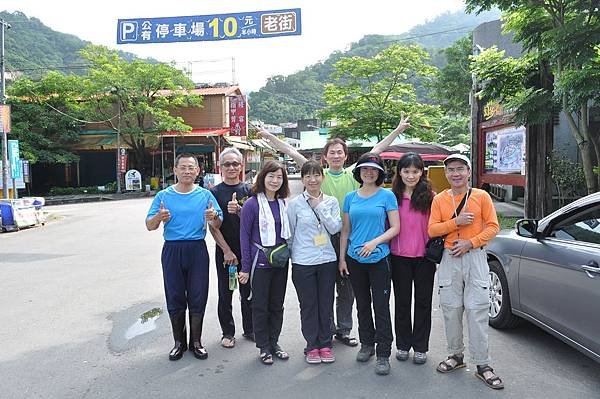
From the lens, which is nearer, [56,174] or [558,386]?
[558,386]

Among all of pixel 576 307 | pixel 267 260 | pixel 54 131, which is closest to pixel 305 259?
pixel 267 260

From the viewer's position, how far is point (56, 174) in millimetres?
29453

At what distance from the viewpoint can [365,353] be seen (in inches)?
148

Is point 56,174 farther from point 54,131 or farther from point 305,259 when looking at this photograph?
point 305,259

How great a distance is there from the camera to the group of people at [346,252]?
3.45m

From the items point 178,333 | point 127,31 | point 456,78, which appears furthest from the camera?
point 456,78

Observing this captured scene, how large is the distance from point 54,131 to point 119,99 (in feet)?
13.6

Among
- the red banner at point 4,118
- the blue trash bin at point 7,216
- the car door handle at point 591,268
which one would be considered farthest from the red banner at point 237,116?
the car door handle at point 591,268

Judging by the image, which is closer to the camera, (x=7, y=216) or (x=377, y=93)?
(x=7, y=216)

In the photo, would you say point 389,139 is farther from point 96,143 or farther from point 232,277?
point 96,143

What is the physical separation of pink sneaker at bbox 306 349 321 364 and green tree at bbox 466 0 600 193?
4995 mm

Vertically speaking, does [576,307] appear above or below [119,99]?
below

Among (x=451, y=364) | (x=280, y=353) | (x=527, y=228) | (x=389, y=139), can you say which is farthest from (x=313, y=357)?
(x=389, y=139)

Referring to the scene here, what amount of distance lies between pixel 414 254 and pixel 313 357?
3.67ft
